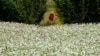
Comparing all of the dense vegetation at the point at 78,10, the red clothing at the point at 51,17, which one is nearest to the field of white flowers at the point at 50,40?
the red clothing at the point at 51,17

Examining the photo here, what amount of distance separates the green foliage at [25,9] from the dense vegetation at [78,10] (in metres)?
1.15

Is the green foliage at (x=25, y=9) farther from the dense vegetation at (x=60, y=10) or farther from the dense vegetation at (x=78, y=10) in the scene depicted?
the dense vegetation at (x=78, y=10)

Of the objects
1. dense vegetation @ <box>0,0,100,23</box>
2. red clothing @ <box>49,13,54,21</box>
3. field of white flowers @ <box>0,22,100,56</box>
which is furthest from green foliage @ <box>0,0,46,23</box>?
red clothing @ <box>49,13,54,21</box>

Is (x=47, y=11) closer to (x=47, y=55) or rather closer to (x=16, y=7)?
(x=16, y=7)

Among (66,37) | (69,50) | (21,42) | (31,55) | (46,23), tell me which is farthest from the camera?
(46,23)

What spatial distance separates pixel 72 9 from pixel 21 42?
6.88 metres

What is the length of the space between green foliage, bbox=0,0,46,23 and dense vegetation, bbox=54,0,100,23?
45.1 inches

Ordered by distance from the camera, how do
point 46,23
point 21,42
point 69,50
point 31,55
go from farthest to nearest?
point 46,23
point 21,42
point 69,50
point 31,55

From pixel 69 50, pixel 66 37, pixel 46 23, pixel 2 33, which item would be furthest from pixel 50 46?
pixel 46 23

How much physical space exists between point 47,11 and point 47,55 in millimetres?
9045

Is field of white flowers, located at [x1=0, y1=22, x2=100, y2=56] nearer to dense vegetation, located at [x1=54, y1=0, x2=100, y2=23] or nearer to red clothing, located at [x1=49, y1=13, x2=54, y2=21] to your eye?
red clothing, located at [x1=49, y1=13, x2=54, y2=21]

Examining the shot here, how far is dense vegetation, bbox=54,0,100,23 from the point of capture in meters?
21.5

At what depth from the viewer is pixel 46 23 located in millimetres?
20375

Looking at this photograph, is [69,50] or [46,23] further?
[46,23]
